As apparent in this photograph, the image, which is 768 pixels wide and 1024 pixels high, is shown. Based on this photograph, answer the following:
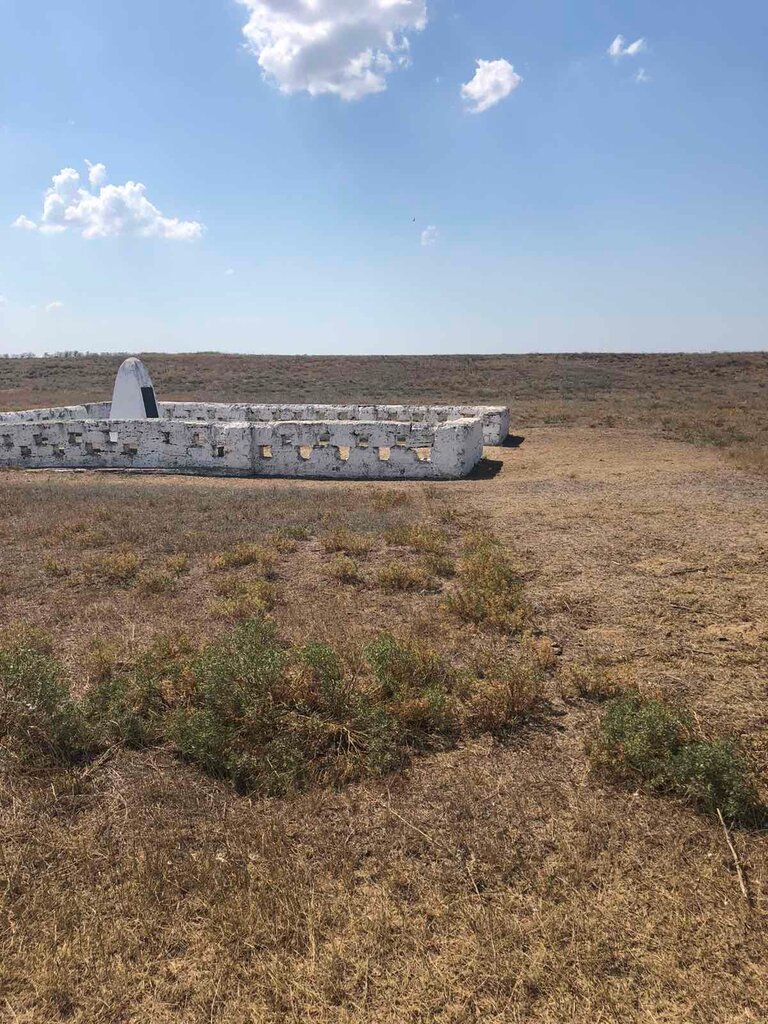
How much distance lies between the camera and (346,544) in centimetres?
736

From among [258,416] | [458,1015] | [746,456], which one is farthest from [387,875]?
[258,416]

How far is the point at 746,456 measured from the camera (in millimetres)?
12797

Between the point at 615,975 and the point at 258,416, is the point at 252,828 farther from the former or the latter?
the point at 258,416

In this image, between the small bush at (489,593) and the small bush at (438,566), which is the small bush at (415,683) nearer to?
the small bush at (489,593)

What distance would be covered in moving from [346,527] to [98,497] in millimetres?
4531

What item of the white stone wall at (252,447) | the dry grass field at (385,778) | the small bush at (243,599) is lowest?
the dry grass field at (385,778)

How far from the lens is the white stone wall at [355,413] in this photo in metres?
16.2

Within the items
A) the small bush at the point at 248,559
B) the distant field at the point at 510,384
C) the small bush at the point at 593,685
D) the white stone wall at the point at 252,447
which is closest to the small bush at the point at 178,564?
the small bush at the point at 248,559


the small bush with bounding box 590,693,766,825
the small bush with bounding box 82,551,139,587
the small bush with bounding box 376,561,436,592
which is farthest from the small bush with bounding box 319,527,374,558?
the small bush with bounding box 590,693,766,825

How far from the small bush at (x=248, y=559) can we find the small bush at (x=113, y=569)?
2.85 ft

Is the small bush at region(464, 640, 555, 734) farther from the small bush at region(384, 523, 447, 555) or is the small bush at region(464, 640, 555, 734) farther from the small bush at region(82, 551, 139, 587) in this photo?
the small bush at region(82, 551, 139, 587)

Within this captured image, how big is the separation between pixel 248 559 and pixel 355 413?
11.1 m

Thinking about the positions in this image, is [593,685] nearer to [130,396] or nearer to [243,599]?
[243,599]

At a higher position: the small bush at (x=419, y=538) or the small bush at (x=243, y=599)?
the small bush at (x=419, y=538)
